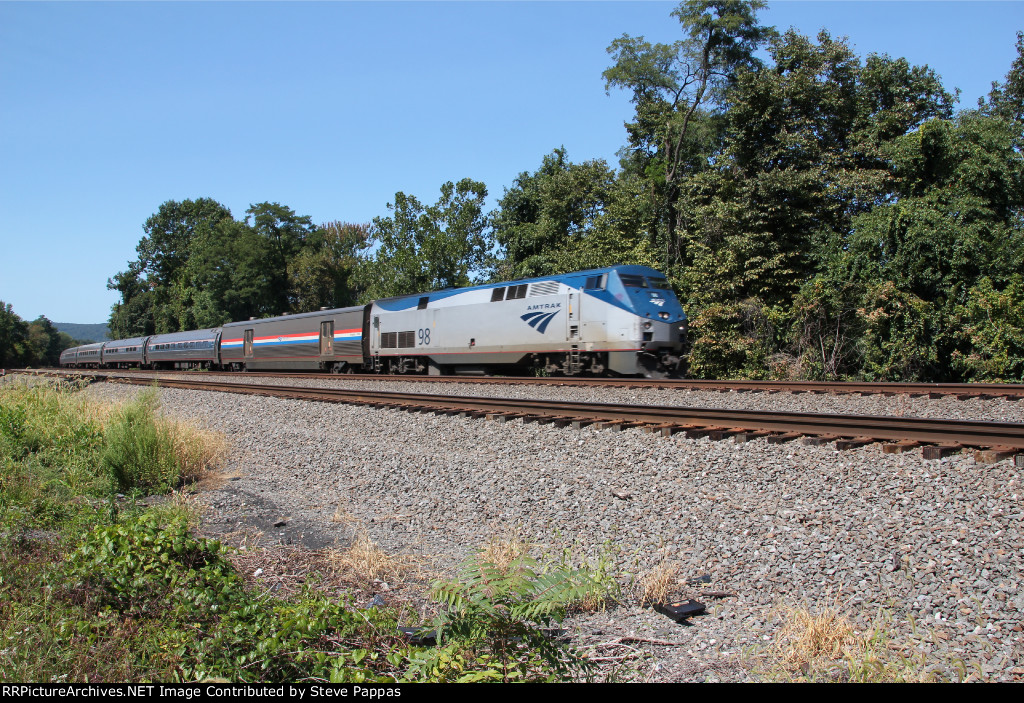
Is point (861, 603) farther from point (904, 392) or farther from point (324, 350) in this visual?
point (324, 350)

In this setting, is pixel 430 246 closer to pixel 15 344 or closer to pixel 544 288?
pixel 544 288

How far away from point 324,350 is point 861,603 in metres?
26.6

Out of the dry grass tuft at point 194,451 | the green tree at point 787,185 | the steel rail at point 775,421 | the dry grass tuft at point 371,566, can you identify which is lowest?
the dry grass tuft at point 371,566

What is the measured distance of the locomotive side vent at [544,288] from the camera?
1854 centimetres

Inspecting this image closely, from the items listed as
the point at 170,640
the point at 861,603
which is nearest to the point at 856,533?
the point at 861,603

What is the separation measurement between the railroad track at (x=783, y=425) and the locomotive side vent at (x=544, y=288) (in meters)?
7.29

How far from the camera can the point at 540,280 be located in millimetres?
19172

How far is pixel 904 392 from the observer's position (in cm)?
1185

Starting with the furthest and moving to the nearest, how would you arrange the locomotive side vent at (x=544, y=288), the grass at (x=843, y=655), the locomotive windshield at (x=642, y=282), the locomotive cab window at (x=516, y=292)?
the locomotive cab window at (x=516, y=292), the locomotive side vent at (x=544, y=288), the locomotive windshield at (x=642, y=282), the grass at (x=843, y=655)

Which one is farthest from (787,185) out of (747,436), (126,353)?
(126,353)

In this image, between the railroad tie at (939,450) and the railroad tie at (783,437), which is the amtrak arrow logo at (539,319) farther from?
the railroad tie at (939,450)

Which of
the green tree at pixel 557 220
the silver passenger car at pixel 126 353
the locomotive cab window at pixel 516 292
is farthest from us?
the silver passenger car at pixel 126 353

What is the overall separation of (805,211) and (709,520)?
789 inches

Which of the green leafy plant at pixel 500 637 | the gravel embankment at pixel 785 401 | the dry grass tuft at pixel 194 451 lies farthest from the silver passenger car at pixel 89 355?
the green leafy plant at pixel 500 637
